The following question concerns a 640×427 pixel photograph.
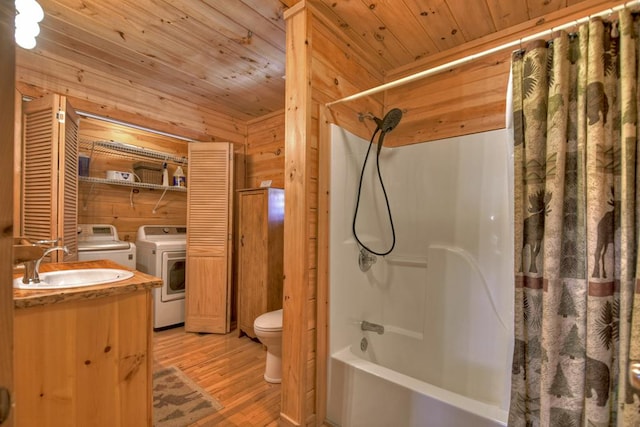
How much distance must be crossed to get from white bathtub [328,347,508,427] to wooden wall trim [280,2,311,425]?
21 centimetres

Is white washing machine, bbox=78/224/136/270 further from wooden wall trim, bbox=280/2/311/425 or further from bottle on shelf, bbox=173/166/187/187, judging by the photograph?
wooden wall trim, bbox=280/2/311/425

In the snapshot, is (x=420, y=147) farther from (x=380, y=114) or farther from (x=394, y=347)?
(x=394, y=347)

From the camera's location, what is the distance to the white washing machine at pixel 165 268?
9.32 feet

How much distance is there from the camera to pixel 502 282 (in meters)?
1.67

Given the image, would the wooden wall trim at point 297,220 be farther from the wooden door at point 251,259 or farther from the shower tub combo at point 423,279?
the wooden door at point 251,259

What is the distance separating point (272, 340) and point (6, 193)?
6.22ft

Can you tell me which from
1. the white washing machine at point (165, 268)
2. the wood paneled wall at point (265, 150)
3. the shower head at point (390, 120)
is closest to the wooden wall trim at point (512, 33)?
the shower head at point (390, 120)

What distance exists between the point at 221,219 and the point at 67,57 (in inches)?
74.2

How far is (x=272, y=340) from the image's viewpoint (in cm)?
201

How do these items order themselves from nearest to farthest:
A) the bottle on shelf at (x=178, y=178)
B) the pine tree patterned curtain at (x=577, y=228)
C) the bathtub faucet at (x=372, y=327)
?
1. the pine tree patterned curtain at (x=577, y=228)
2. the bathtub faucet at (x=372, y=327)
3. the bottle on shelf at (x=178, y=178)

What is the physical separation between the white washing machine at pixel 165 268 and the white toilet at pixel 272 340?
4.55 ft

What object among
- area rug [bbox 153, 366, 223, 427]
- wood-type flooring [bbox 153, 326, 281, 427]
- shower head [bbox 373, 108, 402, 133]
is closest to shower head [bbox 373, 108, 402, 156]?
shower head [bbox 373, 108, 402, 133]

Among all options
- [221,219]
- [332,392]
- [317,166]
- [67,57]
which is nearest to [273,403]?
[332,392]

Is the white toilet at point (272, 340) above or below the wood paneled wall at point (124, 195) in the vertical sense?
below
